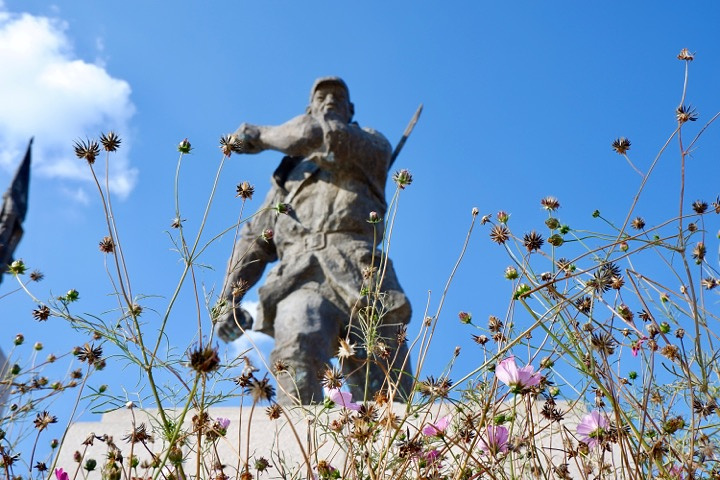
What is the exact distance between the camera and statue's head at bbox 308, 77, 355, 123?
6.13 m

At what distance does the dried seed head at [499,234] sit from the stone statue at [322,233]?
3.11 meters

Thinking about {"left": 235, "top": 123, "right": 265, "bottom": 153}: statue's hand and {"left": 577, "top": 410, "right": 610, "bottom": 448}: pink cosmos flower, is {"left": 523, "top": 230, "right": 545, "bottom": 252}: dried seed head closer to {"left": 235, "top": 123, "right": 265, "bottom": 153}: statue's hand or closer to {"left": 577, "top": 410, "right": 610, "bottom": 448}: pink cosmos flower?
{"left": 577, "top": 410, "right": 610, "bottom": 448}: pink cosmos flower

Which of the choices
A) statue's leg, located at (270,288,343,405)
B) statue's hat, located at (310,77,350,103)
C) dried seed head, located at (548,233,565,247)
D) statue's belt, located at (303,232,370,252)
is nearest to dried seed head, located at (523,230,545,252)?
dried seed head, located at (548,233,565,247)

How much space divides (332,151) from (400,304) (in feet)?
4.26

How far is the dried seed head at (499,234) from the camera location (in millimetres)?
2025

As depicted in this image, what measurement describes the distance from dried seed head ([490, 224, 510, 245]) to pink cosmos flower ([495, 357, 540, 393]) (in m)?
0.63

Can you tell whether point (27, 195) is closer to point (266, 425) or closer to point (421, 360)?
point (266, 425)

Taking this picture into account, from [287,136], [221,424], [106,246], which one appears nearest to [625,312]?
[221,424]

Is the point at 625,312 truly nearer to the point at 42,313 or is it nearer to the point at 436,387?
the point at 436,387

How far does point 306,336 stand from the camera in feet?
16.4

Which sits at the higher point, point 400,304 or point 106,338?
point 400,304

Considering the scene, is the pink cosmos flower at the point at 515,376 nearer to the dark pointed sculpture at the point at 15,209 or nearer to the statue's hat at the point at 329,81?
the statue's hat at the point at 329,81

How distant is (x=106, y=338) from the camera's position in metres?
1.72

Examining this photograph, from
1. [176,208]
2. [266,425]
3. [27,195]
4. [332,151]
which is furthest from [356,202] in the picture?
[27,195]
